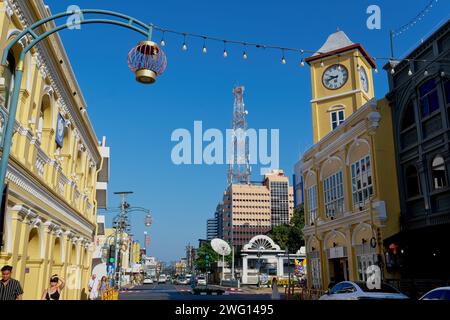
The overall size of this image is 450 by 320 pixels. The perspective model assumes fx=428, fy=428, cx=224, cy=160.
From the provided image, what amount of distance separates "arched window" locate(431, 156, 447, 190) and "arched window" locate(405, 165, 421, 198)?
1218mm

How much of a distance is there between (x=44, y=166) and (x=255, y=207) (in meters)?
137

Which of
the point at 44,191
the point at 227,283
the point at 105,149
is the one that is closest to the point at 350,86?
the point at 105,149

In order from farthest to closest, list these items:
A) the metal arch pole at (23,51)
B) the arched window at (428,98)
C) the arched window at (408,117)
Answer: the arched window at (408,117) → the arched window at (428,98) → the metal arch pole at (23,51)

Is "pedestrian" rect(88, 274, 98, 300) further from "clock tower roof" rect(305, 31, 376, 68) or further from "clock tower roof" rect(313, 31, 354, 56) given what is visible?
"clock tower roof" rect(313, 31, 354, 56)

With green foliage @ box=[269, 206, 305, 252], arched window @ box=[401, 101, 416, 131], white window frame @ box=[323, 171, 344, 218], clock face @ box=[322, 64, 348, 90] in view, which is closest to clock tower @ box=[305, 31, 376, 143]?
clock face @ box=[322, 64, 348, 90]

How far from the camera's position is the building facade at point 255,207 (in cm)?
14162

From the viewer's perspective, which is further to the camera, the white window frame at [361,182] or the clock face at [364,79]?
the clock face at [364,79]

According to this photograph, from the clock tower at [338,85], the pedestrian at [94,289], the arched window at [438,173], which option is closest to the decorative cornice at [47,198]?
the pedestrian at [94,289]

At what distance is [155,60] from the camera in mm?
8633

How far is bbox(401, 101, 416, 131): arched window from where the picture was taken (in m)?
20.2

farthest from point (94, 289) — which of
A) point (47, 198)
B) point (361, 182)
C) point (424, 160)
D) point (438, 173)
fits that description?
point (438, 173)

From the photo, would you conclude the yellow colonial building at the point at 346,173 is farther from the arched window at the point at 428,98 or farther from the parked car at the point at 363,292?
the parked car at the point at 363,292

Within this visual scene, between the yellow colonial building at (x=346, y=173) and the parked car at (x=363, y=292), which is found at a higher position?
the yellow colonial building at (x=346, y=173)
